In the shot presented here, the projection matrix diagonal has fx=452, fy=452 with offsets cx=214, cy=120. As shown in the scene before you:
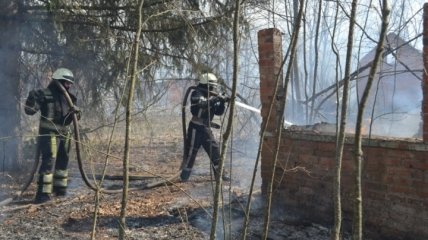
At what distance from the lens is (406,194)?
14.7 feet

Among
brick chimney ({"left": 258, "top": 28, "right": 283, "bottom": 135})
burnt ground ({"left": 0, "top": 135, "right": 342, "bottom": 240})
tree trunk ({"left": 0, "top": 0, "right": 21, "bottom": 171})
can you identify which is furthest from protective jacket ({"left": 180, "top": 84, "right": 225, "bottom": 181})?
tree trunk ({"left": 0, "top": 0, "right": 21, "bottom": 171})

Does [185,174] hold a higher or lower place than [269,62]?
lower

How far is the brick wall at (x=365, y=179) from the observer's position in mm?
4398

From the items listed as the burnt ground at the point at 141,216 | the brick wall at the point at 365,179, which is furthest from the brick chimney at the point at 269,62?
the burnt ground at the point at 141,216

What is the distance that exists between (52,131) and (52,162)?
453 millimetres

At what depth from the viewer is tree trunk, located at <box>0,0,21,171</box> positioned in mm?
8172

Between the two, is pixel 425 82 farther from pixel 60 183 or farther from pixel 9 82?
pixel 9 82

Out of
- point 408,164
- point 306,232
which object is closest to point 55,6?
point 306,232

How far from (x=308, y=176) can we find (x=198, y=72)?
3.79 metres

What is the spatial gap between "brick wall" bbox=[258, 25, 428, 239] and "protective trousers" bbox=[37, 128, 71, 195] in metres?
2.96

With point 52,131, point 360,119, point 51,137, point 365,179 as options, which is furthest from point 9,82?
point 360,119

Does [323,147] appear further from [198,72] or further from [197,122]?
[198,72]

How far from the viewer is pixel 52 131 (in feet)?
21.6

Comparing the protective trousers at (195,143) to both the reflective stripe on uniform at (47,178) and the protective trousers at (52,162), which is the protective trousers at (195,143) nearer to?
the protective trousers at (52,162)
